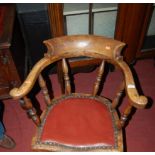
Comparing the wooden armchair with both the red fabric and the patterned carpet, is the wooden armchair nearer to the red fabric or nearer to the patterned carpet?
the red fabric

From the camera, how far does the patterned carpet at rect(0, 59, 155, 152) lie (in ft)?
6.15

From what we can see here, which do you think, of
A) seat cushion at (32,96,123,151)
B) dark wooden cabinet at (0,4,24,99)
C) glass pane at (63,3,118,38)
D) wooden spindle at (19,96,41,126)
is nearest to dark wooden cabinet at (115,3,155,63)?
glass pane at (63,3,118,38)

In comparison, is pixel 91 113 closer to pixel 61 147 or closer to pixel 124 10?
pixel 61 147

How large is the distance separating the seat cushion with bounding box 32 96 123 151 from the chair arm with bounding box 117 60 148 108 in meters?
0.32

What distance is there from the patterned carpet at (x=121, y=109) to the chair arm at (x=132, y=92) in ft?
2.92

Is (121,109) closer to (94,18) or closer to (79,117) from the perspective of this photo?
(79,117)

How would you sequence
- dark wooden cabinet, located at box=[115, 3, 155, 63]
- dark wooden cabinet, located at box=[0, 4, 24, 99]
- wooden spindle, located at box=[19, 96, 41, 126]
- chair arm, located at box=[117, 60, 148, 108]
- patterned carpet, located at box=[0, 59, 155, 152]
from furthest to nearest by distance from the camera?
patterned carpet, located at box=[0, 59, 155, 152] → dark wooden cabinet, located at box=[115, 3, 155, 63] → dark wooden cabinet, located at box=[0, 4, 24, 99] → wooden spindle, located at box=[19, 96, 41, 126] → chair arm, located at box=[117, 60, 148, 108]

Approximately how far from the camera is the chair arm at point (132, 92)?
3.57 ft

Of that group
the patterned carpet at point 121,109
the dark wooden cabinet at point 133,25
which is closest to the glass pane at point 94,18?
the dark wooden cabinet at point 133,25

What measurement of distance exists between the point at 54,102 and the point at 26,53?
29.8 inches

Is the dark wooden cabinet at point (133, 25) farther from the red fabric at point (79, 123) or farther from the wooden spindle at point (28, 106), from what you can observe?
the wooden spindle at point (28, 106)

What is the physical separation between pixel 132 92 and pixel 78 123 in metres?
0.44

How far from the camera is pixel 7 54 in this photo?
1466 mm

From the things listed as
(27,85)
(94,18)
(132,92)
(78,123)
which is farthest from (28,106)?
(94,18)
